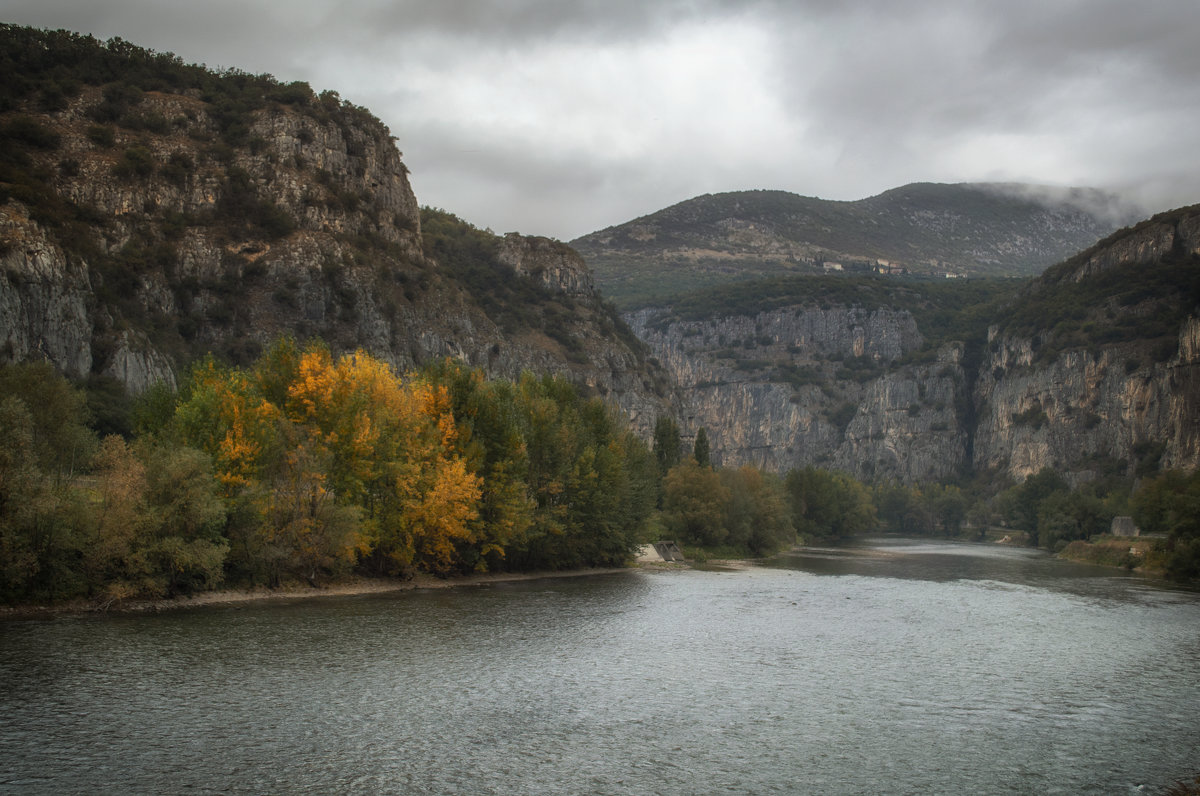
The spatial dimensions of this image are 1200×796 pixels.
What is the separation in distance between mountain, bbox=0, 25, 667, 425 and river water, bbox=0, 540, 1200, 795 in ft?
179

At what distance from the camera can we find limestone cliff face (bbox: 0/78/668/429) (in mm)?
84688

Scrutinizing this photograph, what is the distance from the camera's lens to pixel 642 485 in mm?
81500

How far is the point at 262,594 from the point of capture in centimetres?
4750

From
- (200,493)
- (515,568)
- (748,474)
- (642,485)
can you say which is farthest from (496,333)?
(200,493)

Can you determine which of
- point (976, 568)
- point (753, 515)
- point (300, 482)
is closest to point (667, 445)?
point (753, 515)

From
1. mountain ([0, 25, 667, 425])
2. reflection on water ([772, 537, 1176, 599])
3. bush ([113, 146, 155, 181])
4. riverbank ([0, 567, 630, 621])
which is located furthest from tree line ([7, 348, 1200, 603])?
bush ([113, 146, 155, 181])

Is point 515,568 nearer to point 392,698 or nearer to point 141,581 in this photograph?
point 141,581

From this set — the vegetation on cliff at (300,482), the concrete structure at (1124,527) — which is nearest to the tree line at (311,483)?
the vegetation on cliff at (300,482)

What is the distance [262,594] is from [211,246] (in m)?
77.3

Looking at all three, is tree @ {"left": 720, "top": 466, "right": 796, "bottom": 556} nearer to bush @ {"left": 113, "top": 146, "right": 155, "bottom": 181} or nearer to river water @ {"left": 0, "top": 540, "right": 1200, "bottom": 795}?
river water @ {"left": 0, "top": 540, "right": 1200, "bottom": 795}

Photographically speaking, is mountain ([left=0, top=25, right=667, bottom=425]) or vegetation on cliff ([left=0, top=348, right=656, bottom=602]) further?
mountain ([left=0, top=25, right=667, bottom=425])

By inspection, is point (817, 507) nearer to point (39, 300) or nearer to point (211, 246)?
point (211, 246)

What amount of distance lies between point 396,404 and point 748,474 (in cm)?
6878

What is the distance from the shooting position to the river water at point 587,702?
2158 cm
